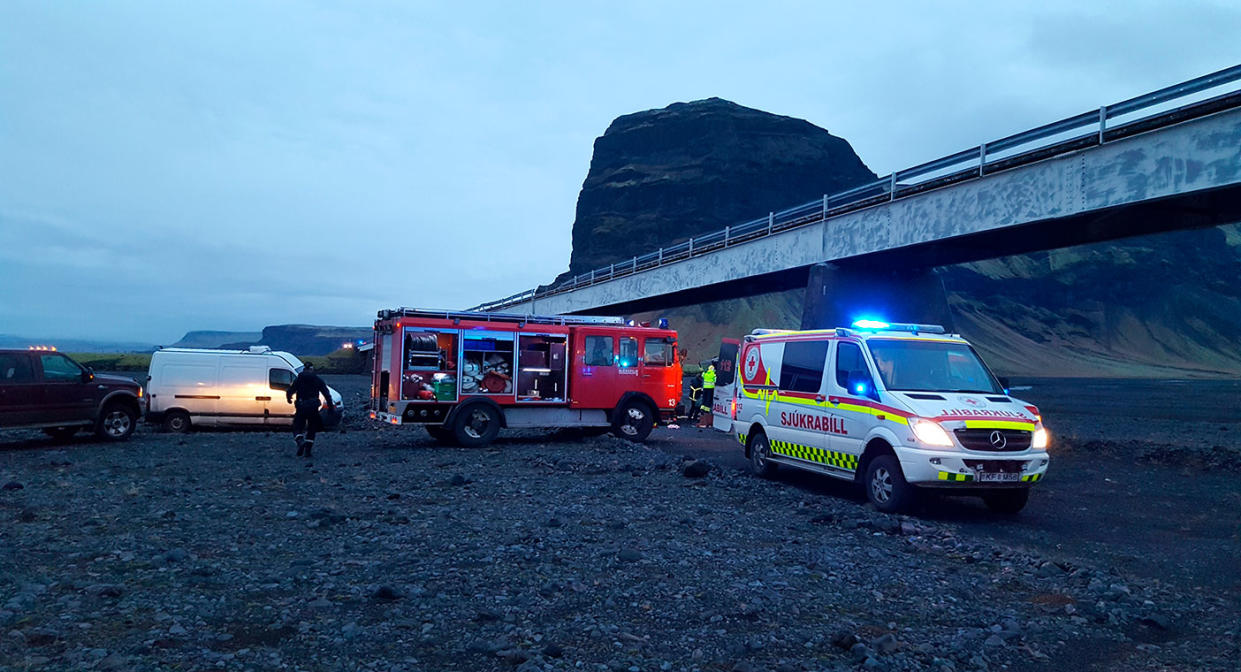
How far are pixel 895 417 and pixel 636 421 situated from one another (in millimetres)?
9169

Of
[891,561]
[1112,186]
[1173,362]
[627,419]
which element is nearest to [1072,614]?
[891,561]

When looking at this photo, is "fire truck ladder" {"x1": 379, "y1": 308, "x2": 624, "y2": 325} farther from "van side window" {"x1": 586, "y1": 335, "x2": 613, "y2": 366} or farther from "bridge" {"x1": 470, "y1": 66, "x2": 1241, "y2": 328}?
"bridge" {"x1": 470, "y1": 66, "x2": 1241, "y2": 328}

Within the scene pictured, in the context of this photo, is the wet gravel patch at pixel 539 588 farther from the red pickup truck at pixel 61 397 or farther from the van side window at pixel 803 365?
the red pickup truck at pixel 61 397

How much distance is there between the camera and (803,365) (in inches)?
468

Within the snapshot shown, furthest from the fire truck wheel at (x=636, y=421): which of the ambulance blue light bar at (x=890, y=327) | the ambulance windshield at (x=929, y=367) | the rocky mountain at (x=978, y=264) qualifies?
the rocky mountain at (x=978, y=264)

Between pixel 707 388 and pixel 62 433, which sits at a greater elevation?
pixel 707 388

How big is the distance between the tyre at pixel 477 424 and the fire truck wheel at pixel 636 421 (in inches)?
117

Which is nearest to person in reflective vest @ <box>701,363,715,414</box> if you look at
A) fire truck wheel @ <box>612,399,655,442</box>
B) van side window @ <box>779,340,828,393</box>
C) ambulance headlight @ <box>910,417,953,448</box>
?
fire truck wheel @ <box>612,399,655,442</box>

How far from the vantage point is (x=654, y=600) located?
5.79 metres

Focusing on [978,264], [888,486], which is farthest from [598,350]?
[978,264]

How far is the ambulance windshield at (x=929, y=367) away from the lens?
405 inches

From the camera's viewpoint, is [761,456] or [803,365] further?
[761,456]

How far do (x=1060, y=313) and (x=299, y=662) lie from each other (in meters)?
139

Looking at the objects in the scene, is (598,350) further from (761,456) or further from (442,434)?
(761,456)
